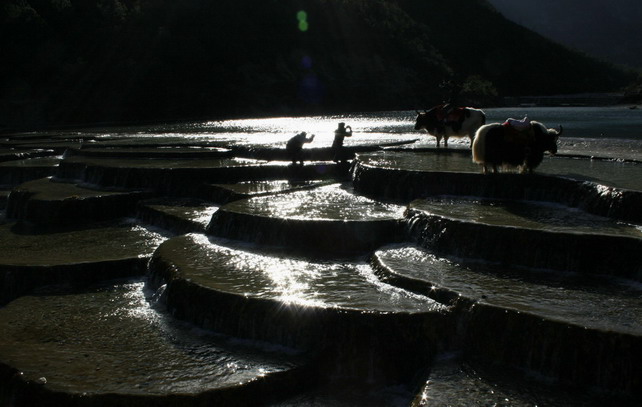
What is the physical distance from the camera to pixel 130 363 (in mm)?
7586

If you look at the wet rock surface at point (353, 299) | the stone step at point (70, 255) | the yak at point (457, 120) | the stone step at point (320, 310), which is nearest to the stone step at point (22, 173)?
the stone step at point (70, 255)

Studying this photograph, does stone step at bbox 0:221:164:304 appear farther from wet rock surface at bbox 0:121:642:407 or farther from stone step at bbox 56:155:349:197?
stone step at bbox 56:155:349:197

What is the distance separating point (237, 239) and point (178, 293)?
8.93ft

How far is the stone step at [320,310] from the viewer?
7.64m

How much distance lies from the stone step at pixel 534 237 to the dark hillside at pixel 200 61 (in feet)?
110

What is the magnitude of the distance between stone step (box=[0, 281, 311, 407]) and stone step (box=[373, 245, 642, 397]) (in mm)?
1978

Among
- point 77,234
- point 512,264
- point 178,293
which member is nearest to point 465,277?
point 512,264

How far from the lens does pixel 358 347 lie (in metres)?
7.74

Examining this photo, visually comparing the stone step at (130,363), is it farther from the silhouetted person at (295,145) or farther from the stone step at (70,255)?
the silhouetted person at (295,145)

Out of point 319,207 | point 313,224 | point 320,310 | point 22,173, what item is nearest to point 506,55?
point 22,173

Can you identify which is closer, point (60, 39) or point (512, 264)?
point (512, 264)

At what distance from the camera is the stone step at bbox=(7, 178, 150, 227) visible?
48.8 feet

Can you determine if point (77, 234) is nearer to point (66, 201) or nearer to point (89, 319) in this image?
point (66, 201)

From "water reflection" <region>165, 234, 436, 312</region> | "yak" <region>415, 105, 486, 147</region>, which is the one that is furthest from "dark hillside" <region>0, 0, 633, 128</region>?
"water reflection" <region>165, 234, 436, 312</region>
